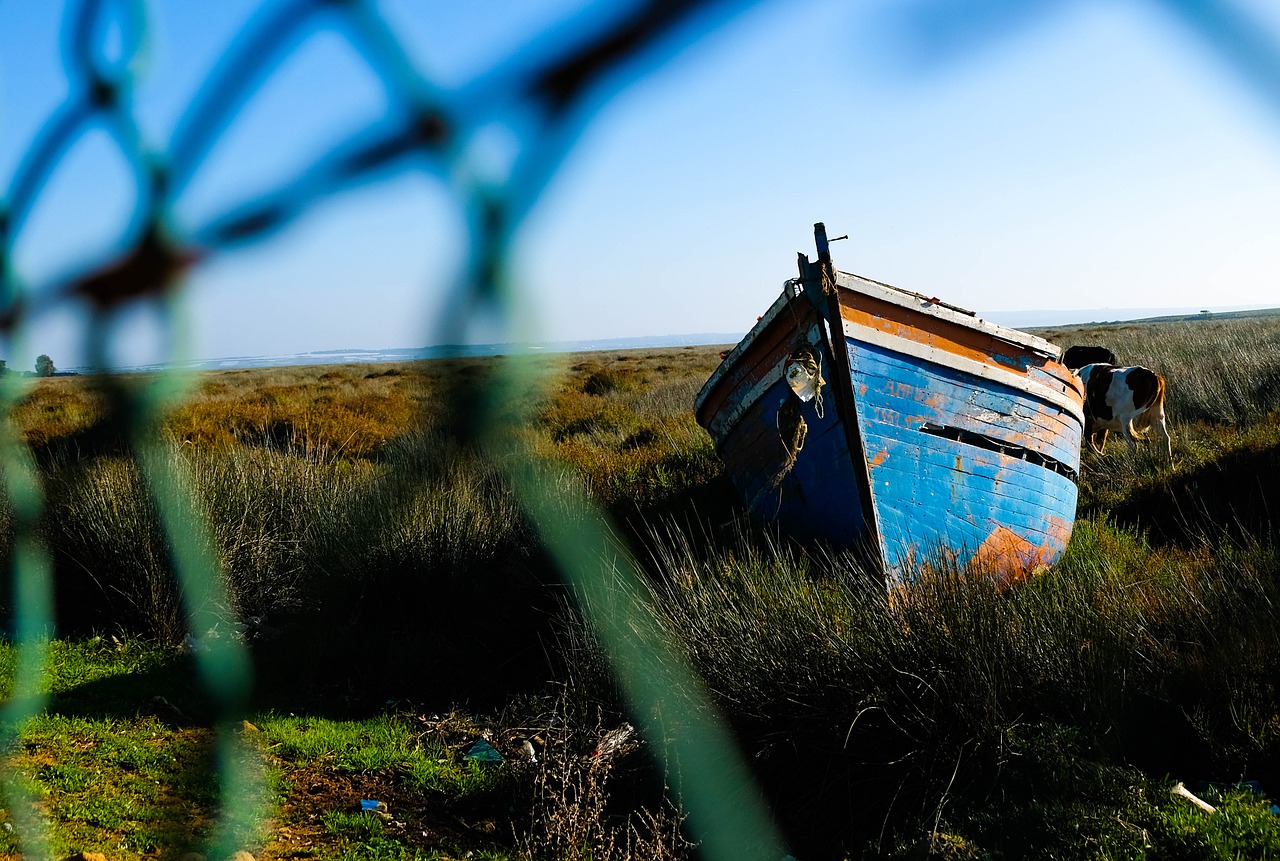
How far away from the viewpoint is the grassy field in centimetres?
350

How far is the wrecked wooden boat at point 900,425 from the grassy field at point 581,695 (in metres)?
0.37

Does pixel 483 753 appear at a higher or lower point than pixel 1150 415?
lower

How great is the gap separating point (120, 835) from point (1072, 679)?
3.71 metres

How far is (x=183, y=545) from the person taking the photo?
5848 millimetres

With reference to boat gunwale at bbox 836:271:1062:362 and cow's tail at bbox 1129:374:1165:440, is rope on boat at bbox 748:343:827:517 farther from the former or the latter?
cow's tail at bbox 1129:374:1165:440

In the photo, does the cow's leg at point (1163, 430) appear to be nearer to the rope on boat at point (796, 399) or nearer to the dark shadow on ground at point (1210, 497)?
the dark shadow on ground at point (1210, 497)

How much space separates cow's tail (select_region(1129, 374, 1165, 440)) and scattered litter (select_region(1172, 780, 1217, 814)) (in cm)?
790

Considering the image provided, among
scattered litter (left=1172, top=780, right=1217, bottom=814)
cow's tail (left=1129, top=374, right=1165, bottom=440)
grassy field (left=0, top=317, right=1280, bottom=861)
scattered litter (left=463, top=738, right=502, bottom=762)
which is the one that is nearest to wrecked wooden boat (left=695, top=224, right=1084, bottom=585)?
grassy field (left=0, top=317, right=1280, bottom=861)

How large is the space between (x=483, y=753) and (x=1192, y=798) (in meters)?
3.14

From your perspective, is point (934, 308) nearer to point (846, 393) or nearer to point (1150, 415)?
point (846, 393)

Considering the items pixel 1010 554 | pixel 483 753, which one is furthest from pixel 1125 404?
pixel 483 753

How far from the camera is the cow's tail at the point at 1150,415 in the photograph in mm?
10266

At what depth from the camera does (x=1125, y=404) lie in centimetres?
1055

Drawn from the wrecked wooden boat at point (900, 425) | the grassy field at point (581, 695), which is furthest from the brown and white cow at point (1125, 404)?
the wrecked wooden boat at point (900, 425)
